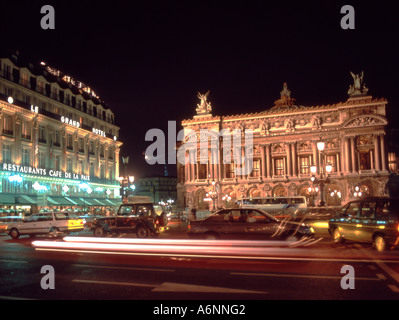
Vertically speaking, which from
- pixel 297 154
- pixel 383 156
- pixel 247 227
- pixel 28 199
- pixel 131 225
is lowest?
pixel 131 225

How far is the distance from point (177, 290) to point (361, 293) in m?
3.55

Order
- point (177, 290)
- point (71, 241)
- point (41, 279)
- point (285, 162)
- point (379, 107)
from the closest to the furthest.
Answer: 1. point (177, 290)
2. point (41, 279)
3. point (71, 241)
4. point (379, 107)
5. point (285, 162)

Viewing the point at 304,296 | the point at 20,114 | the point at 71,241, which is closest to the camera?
the point at 304,296

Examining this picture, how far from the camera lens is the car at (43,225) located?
23094mm

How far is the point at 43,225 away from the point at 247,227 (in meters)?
13.0

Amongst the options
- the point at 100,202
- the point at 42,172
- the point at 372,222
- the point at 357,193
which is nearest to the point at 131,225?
the point at 372,222

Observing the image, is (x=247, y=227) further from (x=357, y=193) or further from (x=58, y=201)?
(x=357, y=193)

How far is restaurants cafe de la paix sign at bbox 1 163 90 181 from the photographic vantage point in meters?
43.5

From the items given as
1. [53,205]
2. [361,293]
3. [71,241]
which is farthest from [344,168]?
[361,293]

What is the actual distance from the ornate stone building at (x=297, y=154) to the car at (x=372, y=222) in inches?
1664

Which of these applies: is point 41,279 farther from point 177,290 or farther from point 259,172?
point 259,172

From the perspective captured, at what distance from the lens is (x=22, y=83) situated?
47.4 meters

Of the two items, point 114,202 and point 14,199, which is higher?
point 14,199

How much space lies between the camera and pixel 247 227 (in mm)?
15609
